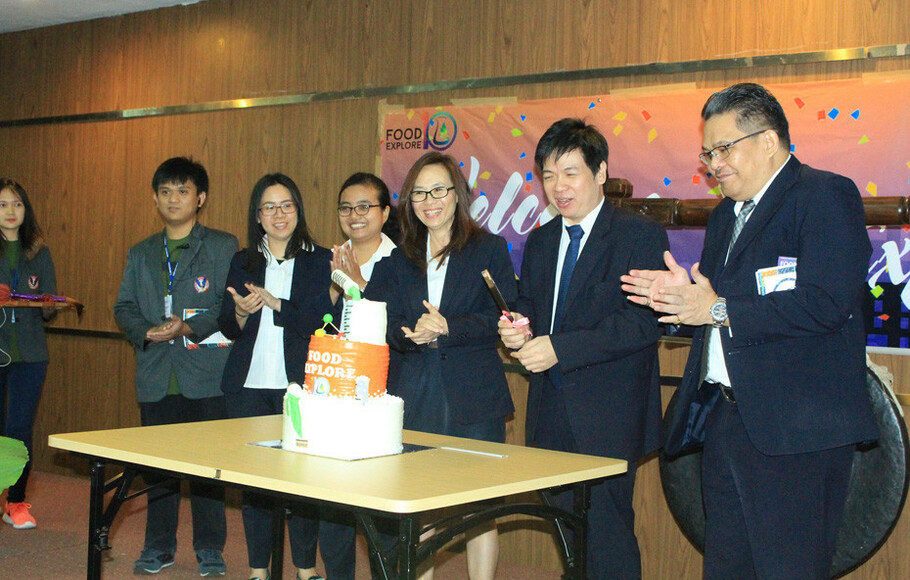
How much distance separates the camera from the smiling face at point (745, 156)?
211cm

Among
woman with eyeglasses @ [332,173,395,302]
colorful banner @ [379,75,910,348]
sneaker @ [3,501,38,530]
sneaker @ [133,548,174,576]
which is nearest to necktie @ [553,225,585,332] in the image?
woman with eyeglasses @ [332,173,395,302]

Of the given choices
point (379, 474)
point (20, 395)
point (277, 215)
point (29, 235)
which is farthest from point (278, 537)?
point (29, 235)

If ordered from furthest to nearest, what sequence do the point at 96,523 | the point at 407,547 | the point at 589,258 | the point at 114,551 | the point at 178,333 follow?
the point at 114,551
the point at 178,333
the point at 589,258
the point at 96,523
the point at 407,547

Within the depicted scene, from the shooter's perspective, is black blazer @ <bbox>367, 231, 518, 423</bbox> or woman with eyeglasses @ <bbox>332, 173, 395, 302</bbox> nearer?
black blazer @ <bbox>367, 231, 518, 423</bbox>

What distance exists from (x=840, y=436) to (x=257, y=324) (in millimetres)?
1993

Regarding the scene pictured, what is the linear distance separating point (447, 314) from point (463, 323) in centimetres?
12

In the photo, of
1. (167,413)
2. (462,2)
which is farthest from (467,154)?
(167,413)

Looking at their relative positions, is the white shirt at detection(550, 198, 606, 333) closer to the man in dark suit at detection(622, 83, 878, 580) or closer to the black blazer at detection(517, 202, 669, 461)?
the black blazer at detection(517, 202, 669, 461)

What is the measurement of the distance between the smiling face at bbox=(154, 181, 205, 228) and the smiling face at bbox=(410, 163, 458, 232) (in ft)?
4.40

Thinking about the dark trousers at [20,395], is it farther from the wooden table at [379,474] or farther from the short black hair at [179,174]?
the wooden table at [379,474]

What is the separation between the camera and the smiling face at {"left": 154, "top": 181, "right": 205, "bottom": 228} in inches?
148

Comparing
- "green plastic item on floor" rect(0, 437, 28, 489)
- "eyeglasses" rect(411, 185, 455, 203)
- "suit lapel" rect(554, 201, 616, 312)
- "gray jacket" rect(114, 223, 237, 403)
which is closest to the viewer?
"green plastic item on floor" rect(0, 437, 28, 489)

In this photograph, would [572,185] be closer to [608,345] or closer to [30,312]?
[608,345]

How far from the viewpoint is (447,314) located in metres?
2.77
